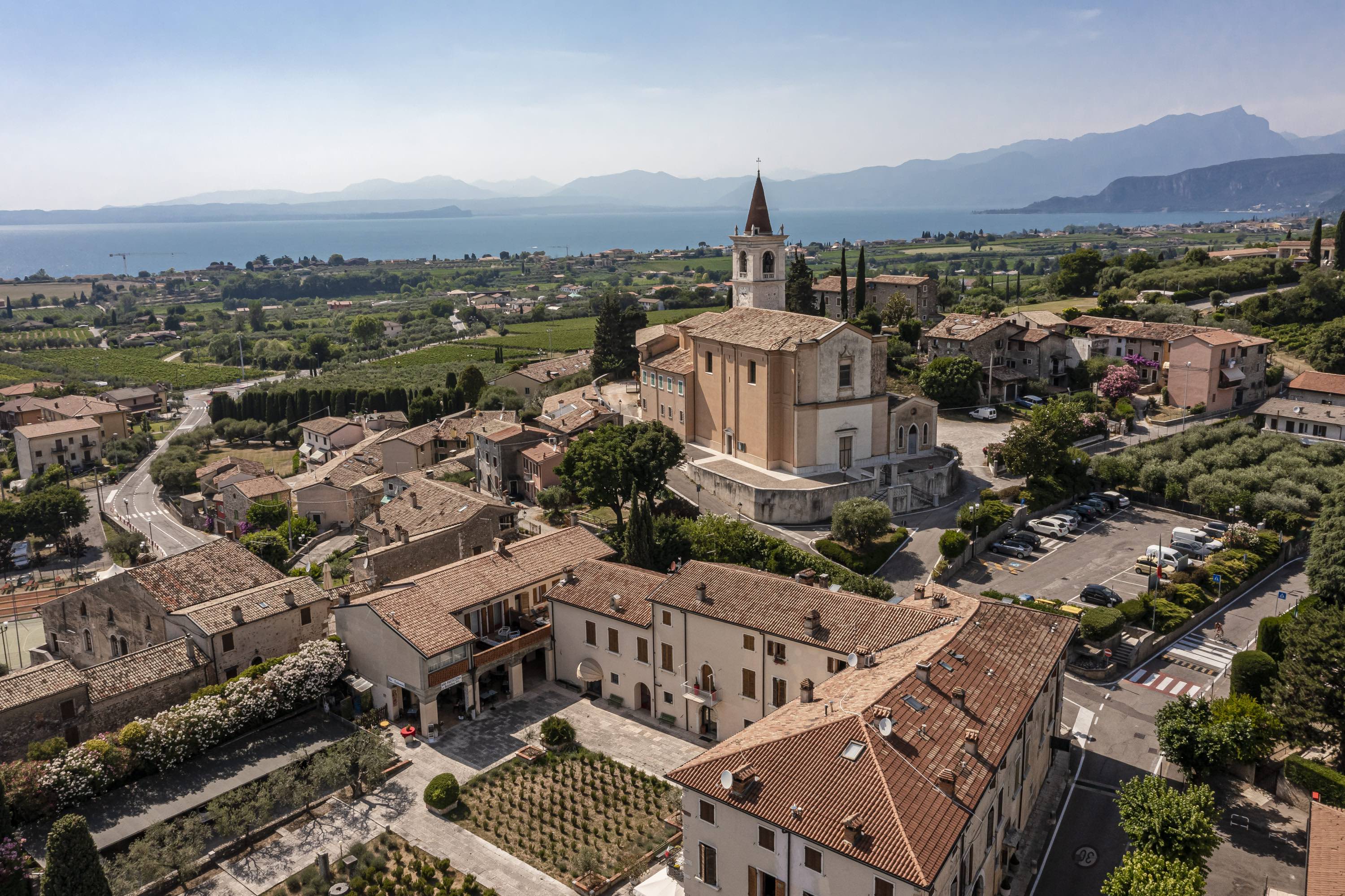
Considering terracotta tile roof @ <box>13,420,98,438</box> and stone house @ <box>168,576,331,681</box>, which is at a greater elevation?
stone house @ <box>168,576,331,681</box>

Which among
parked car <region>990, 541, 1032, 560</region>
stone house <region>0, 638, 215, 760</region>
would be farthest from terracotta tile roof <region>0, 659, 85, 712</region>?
parked car <region>990, 541, 1032, 560</region>

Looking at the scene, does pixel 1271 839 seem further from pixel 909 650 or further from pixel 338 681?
pixel 338 681

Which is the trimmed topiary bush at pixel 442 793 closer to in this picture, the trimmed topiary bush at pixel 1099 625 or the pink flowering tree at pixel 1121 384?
the trimmed topiary bush at pixel 1099 625

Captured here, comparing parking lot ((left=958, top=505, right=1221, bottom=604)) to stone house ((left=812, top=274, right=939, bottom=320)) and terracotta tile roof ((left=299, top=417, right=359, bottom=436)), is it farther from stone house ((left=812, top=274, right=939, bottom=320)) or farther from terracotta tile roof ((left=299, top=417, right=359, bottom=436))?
terracotta tile roof ((left=299, top=417, right=359, bottom=436))

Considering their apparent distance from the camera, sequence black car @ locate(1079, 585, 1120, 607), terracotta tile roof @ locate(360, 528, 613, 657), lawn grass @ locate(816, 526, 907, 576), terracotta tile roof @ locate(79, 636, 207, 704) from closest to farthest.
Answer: terracotta tile roof @ locate(79, 636, 207, 704)
terracotta tile roof @ locate(360, 528, 613, 657)
black car @ locate(1079, 585, 1120, 607)
lawn grass @ locate(816, 526, 907, 576)

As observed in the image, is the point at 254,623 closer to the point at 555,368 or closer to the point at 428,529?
the point at 428,529

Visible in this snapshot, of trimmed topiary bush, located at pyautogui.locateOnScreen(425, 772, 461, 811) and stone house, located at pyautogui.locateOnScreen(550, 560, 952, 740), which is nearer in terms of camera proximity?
trimmed topiary bush, located at pyautogui.locateOnScreen(425, 772, 461, 811)

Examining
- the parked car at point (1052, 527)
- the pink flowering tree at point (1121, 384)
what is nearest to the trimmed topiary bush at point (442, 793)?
the parked car at point (1052, 527)

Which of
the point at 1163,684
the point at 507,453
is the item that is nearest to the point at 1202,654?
the point at 1163,684

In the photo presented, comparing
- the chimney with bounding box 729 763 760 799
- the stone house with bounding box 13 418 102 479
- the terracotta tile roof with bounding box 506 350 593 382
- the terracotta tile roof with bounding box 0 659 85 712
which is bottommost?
the stone house with bounding box 13 418 102 479
